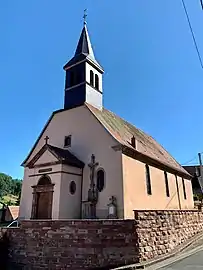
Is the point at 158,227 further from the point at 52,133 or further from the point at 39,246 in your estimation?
the point at 52,133

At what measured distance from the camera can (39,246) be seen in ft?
36.0

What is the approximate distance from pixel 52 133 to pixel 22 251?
30.8 feet

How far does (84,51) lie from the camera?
2105cm

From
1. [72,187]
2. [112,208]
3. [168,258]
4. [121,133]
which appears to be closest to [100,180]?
[72,187]

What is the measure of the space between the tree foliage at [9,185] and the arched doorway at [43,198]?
93532 mm

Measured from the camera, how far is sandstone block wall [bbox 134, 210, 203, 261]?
9695 millimetres

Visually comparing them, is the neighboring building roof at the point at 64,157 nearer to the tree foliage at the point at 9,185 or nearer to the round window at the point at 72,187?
the round window at the point at 72,187

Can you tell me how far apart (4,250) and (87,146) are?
7712 millimetres

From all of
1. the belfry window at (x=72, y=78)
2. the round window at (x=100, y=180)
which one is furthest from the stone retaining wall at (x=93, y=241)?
the belfry window at (x=72, y=78)

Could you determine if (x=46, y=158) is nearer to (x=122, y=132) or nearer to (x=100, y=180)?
(x=100, y=180)

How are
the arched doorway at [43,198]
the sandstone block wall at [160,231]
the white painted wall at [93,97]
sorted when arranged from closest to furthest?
the sandstone block wall at [160,231]
the arched doorway at [43,198]
the white painted wall at [93,97]

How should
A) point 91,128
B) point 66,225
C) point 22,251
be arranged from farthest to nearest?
point 91,128 → point 22,251 → point 66,225

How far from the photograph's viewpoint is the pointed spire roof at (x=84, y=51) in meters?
20.0

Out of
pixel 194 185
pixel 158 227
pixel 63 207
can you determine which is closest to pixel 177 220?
pixel 158 227
